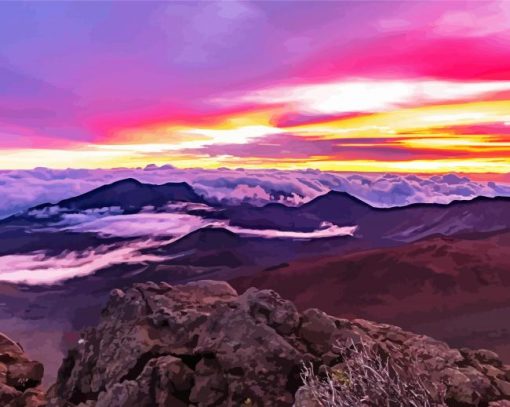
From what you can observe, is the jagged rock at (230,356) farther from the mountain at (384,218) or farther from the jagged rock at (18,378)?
the mountain at (384,218)

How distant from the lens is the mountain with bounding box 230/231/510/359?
23.6 metres

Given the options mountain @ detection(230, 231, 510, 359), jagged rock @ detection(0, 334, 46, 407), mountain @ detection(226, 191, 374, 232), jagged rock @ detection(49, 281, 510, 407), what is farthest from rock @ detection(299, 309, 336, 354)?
mountain @ detection(226, 191, 374, 232)

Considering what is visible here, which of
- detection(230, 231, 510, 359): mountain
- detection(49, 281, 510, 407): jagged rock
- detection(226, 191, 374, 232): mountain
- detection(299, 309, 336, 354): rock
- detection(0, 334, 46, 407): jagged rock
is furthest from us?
detection(226, 191, 374, 232): mountain

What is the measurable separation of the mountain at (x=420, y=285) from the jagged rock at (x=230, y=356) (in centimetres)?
1278

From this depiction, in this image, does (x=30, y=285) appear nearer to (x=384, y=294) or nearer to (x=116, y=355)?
(x=384, y=294)

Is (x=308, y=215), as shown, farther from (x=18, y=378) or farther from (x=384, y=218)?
(x=18, y=378)

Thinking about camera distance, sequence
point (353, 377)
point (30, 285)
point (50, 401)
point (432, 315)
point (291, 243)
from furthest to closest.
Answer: point (291, 243)
point (30, 285)
point (432, 315)
point (50, 401)
point (353, 377)

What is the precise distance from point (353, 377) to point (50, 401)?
591cm

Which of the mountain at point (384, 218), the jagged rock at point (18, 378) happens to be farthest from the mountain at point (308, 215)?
the jagged rock at point (18, 378)

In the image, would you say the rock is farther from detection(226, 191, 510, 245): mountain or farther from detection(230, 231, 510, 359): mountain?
detection(226, 191, 510, 245): mountain

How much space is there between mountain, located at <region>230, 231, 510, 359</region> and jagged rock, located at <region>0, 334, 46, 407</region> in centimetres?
1511

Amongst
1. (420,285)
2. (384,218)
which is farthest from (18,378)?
(384,218)

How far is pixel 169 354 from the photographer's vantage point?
869 cm

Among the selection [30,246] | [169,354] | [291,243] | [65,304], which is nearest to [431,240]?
[291,243]
